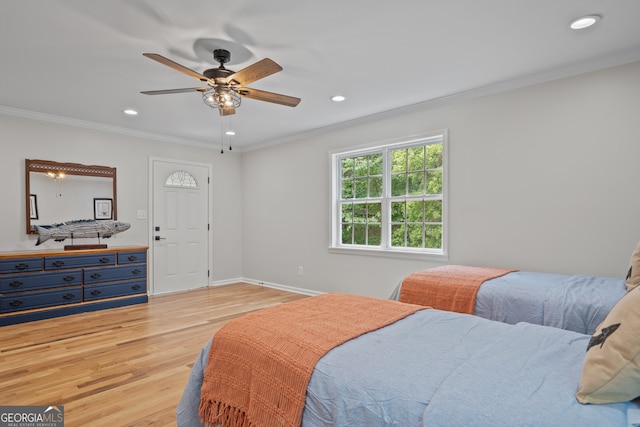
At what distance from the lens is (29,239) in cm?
435

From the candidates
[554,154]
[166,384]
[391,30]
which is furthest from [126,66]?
[554,154]

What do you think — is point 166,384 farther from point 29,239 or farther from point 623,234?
point 623,234

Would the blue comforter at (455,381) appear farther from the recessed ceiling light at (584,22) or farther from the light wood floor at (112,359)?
the recessed ceiling light at (584,22)

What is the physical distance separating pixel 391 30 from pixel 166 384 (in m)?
2.95

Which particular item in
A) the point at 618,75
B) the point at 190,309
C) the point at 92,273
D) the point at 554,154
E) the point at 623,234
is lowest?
the point at 190,309

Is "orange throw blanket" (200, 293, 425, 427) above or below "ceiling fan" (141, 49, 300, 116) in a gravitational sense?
below

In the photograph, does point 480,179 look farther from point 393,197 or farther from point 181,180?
point 181,180

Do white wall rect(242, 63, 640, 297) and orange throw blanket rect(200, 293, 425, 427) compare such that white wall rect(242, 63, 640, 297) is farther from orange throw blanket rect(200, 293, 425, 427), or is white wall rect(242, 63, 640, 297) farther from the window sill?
orange throw blanket rect(200, 293, 425, 427)

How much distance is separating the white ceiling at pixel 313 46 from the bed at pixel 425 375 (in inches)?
74.8

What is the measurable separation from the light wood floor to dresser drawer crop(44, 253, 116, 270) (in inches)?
24.0

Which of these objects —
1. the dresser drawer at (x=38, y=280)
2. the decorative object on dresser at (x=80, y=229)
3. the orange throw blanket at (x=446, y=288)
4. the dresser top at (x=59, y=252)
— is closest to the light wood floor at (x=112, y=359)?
the dresser drawer at (x=38, y=280)

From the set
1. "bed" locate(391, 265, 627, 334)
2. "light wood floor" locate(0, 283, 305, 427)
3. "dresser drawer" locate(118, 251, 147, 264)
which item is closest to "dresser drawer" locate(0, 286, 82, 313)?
"light wood floor" locate(0, 283, 305, 427)

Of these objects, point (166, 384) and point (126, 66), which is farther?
point (126, 66)

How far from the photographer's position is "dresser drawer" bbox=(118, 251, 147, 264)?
468 cm
